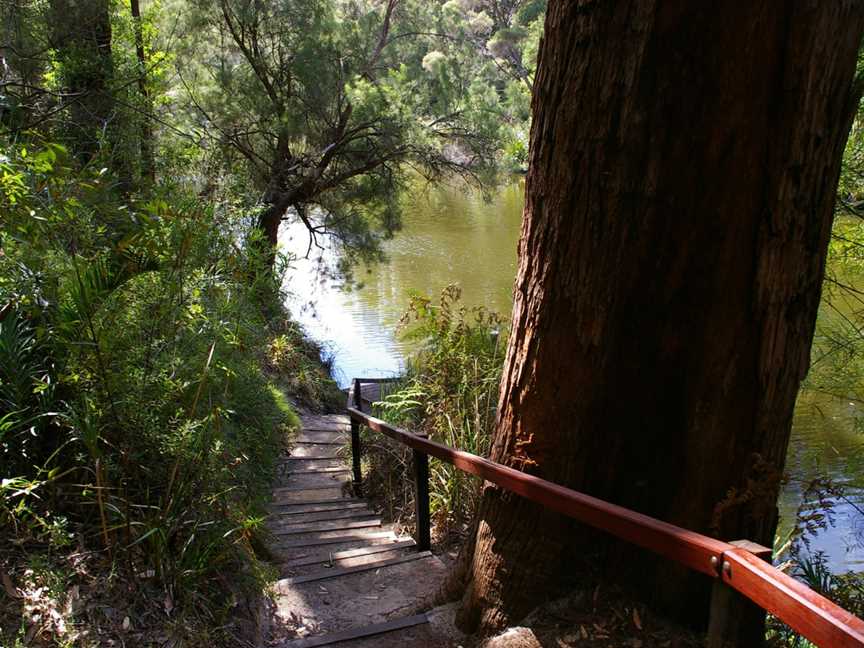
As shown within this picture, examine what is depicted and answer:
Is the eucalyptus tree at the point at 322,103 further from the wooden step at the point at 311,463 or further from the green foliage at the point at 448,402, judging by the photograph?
the green foliage at the point at 448,402

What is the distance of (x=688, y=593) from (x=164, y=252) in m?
2.35

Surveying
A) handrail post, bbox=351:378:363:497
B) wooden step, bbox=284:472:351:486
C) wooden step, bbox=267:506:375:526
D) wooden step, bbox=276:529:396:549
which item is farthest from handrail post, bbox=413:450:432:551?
wooden step, bbox=284:472:351:486

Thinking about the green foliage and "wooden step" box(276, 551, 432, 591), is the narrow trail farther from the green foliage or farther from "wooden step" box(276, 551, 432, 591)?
the green foliage

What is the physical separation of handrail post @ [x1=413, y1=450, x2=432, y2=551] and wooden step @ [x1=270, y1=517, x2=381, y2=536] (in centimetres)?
123

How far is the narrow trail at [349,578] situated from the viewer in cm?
286

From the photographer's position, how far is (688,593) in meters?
2.35

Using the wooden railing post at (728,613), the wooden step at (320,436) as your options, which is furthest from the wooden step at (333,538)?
the wooden step at (320,436)

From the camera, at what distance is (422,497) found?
397 cm

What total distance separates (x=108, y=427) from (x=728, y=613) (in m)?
2.26

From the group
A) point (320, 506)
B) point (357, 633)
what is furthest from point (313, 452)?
point (357, 633)

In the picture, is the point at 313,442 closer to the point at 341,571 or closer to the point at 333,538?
the point at 333,538

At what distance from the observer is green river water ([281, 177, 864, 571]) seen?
27.3 feet

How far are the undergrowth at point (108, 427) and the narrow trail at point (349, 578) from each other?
43 centimetres

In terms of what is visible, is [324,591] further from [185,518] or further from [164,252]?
[164,252]
